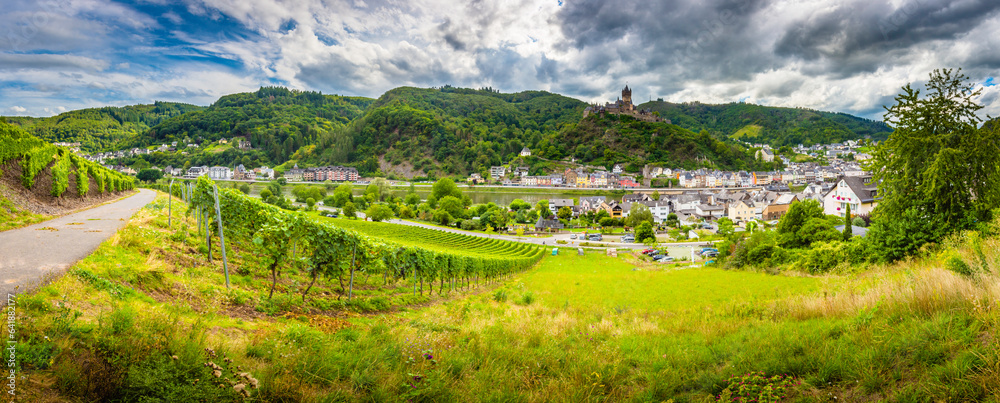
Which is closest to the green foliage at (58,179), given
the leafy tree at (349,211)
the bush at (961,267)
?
the bush at (961,267)

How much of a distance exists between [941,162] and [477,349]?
16.3m

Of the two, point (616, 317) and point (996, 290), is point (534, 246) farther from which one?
point (996, 290)

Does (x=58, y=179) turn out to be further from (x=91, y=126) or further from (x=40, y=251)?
(x=91, y=126)

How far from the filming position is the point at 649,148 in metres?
141

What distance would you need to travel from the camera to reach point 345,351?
406 centimetres

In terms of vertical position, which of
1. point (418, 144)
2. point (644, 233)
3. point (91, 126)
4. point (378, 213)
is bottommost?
point (644, 233)

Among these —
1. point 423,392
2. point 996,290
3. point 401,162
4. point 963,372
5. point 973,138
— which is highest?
point 401,162

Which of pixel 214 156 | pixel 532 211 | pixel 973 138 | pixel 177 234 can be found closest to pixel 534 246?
pixel 532 211

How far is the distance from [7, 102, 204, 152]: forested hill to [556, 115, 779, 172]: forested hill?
16467 centimetres

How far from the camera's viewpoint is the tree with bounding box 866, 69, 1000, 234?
11719 mm

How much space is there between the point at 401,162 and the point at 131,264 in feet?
507

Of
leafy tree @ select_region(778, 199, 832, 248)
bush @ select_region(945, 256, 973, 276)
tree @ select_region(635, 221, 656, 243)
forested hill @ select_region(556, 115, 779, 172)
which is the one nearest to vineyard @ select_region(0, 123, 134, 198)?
bush @ select_region(945, 256, 973, 276)

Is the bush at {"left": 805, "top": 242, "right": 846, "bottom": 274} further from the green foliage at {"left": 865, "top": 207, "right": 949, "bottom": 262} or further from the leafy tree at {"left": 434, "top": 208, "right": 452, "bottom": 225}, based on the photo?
the leafy tree at {"left": 434, "top": 208, "right": 452, "bottom": 225}

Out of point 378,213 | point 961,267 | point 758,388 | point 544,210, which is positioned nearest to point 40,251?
point 758,388
